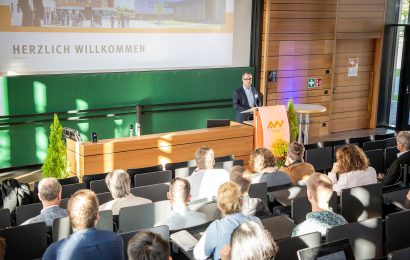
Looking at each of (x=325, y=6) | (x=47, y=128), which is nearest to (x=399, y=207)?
(x=47, y=128)

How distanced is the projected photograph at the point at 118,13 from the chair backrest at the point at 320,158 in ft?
13.3

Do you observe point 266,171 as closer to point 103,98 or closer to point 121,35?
point 103,98

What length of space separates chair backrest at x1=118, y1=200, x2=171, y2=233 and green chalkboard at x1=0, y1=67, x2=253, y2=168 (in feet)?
17.0

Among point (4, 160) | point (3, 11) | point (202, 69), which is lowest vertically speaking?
point (4, 160)

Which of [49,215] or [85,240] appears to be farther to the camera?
[49,215]

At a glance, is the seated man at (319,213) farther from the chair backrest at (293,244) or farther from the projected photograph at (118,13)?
the projected photograph at (118,13)

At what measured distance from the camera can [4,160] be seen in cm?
952

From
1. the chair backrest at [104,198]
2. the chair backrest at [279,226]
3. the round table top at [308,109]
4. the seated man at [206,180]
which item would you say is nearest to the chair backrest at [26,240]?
the chair backrest at [104,198]

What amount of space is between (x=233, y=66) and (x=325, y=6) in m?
2.48

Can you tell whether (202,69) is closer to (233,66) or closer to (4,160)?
(233,66)

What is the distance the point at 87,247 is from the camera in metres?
3.66

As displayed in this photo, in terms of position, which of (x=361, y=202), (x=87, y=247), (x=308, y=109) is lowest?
(x=361, y=202)

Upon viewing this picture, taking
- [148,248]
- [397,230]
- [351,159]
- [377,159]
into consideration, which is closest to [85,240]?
[148,248]

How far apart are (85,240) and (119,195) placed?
1.74 meters
